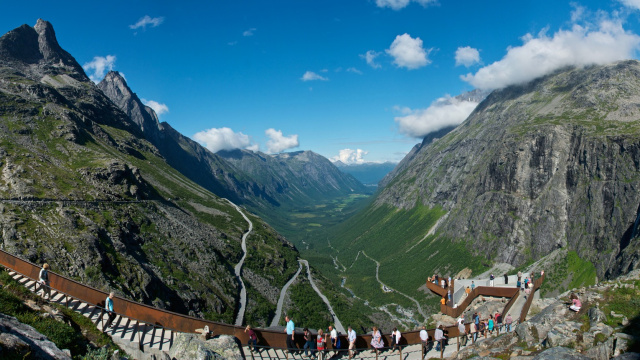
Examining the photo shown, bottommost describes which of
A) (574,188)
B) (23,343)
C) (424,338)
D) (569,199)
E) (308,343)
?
(424,338)

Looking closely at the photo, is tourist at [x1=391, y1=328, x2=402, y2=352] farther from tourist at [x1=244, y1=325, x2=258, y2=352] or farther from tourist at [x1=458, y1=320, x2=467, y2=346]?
tourist at [x1=244, y1=325, x2=258, y2=352]

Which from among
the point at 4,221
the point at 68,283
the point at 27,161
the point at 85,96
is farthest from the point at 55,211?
the point at 85,96

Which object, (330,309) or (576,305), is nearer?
(576,305)

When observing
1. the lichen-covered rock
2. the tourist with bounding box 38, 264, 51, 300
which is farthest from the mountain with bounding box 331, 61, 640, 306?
the tourist with bounding box 38, 264, 51, 300

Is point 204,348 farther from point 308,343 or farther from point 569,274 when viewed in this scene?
point 569,274

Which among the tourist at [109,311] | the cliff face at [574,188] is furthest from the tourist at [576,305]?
the cliff face at [574,188]

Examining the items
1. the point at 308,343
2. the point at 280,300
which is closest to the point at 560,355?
the point at 308,343
